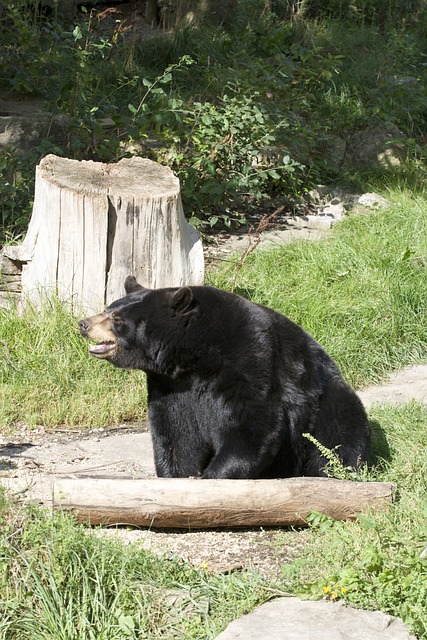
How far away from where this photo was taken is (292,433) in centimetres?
568

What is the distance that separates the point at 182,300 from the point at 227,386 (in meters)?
0.54

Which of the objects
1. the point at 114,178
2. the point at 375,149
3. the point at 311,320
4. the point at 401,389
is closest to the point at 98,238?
the point at 114,178

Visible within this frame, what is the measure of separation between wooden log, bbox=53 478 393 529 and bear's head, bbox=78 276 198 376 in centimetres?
89

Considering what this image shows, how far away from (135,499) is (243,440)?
814mm

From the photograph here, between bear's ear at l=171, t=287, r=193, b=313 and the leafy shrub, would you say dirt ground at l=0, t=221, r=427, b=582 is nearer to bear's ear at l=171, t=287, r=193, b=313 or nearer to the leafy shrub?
the leafy shrub

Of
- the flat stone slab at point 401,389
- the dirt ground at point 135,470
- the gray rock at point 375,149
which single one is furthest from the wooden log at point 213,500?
the gray rock at point 375,149

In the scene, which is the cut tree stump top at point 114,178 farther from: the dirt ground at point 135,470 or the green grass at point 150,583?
the green grass at point 150,583

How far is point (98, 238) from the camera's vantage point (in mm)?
7164

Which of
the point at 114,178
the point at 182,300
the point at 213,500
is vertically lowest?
the point at 213,500

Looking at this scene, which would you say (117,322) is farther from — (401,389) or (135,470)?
(401,389)

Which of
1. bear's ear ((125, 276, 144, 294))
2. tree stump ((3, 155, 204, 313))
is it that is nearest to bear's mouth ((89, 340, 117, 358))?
bear's ear ((125, 276, 144, 294))

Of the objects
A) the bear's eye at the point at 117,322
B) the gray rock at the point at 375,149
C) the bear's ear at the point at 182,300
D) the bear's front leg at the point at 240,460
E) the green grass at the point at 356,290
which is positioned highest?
the bear's ear at the point at 182,300

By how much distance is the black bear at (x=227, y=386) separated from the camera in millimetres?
5492

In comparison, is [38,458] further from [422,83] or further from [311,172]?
[422,83]
